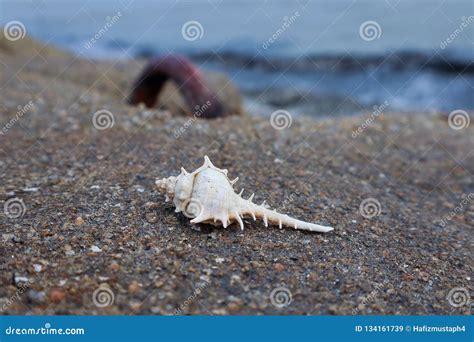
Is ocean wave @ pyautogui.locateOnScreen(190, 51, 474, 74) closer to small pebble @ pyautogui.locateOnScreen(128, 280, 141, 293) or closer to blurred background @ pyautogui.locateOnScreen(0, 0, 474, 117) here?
blurred background @ pyautogui.locateOnScreen(0, 0, 474, 117)

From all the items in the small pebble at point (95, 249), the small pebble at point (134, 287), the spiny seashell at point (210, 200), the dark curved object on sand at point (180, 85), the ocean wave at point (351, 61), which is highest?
the ocean wave at point (351, 61)

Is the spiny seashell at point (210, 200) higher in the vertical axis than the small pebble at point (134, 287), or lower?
higher

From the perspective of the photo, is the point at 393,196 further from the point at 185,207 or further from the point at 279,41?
the point at 279,41

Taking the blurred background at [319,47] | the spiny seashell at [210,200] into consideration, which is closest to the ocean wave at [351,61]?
the blurred background at [319,47]

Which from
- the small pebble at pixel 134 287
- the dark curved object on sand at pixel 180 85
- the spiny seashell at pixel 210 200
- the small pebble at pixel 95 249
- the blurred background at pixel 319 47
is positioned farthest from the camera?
the blurred background at pixel 319 47

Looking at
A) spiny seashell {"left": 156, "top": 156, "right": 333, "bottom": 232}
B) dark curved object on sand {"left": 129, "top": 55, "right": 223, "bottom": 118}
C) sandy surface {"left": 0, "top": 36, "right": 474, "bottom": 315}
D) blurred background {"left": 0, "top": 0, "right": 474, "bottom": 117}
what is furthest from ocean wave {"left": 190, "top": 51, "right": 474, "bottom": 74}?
spiny seashell {"left": 156, "top": 156, "right": 333, "bottom": 232}

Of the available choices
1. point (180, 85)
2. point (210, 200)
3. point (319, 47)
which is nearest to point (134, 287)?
point (210, 200)

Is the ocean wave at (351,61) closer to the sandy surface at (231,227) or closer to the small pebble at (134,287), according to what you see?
the sandy surface at (231,227)

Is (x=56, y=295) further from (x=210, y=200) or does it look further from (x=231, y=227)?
(x=231, y=227)

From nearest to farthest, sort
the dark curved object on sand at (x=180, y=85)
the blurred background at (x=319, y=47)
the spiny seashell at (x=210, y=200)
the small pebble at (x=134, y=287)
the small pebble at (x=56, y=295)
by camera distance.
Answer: the small pebble at (x=56, y=295) → the small pebble at (x=134, y=287) → the spiny seashell at (x=210, y=200) → the dark curved object on sand at (x=180, y=85) → the blurred background at (x=319, y=47)
